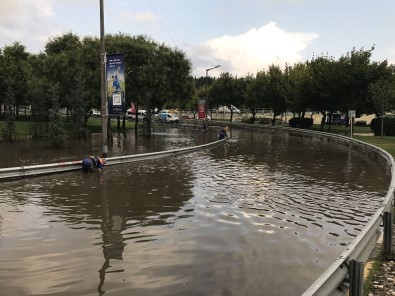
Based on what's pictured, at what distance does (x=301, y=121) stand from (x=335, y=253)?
51.9 m

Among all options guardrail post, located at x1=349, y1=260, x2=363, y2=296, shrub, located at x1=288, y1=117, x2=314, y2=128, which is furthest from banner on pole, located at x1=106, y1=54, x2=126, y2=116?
shrub, located at x1=288, y1=117, x2=314, y2=128

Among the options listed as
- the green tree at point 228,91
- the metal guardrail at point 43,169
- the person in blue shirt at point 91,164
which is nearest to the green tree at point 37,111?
the metal guardrail at point 43,169

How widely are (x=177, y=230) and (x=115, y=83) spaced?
1338cm

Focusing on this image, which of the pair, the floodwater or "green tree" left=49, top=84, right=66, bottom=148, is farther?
"green tree" left=49, top=84, right=66, bottom=148

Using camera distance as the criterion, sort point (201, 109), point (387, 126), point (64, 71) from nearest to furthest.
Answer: point (64, 71) < point (387, 126) < point (201, 109)

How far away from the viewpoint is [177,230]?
8.99 m

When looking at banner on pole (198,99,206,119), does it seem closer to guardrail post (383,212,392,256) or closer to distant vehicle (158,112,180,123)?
distant vehicle (158,112,180,123)

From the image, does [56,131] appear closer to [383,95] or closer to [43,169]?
[43,169]

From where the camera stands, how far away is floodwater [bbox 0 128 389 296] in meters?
6.35

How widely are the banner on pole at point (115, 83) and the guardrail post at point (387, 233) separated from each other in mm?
15792

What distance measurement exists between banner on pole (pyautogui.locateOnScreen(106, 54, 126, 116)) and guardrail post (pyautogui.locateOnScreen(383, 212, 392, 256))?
15.8 meters

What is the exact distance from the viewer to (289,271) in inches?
266

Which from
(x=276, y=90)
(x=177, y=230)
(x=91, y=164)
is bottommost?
(x=177, y=230)

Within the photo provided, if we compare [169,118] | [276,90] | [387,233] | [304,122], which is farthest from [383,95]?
[169,118]
